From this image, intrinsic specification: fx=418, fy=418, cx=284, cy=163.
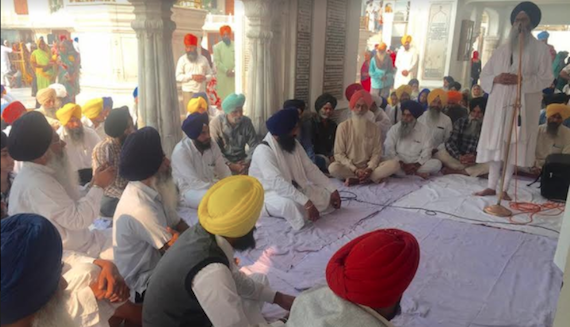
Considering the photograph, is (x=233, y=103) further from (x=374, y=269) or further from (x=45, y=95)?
(x=374, y=269)

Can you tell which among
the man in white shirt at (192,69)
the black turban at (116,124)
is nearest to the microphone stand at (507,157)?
the black turban at (116,124)

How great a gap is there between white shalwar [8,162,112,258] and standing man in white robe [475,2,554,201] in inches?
119

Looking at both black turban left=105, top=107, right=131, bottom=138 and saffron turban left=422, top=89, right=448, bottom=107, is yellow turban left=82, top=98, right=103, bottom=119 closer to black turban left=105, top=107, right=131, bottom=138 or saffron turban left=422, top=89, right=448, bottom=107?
black turban left=105, top=107, right=131, bottom=138

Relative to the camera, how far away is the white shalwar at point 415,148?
449cm

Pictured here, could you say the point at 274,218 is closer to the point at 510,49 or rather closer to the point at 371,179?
the point at 371,179

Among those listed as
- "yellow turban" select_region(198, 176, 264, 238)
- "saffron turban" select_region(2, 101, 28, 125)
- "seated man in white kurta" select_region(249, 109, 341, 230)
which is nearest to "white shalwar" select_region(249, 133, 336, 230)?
"seated man in white kurta" select_region(249, 109, 341, 230)

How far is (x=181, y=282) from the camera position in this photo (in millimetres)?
1367

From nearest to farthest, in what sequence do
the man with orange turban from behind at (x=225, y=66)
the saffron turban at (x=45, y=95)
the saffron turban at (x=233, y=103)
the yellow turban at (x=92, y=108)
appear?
the saffron turban at (x=45, y=95) → the yellow turban at (x=92, y=108) → the saffron turban at (x=233, y=103) → the man with orange turban from behind at (x=225, y=66)

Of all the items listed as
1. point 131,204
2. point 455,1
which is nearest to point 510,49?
point 131,204

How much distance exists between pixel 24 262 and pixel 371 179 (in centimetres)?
363

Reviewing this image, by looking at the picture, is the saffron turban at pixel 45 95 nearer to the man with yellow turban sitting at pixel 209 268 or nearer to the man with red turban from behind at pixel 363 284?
the man with yellow turban sitting at pixel 209 268

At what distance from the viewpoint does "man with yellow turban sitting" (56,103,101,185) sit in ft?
8.63

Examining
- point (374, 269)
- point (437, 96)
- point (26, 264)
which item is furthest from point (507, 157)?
point (26, 264)

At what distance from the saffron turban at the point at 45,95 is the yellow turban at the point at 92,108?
3.97 feet
